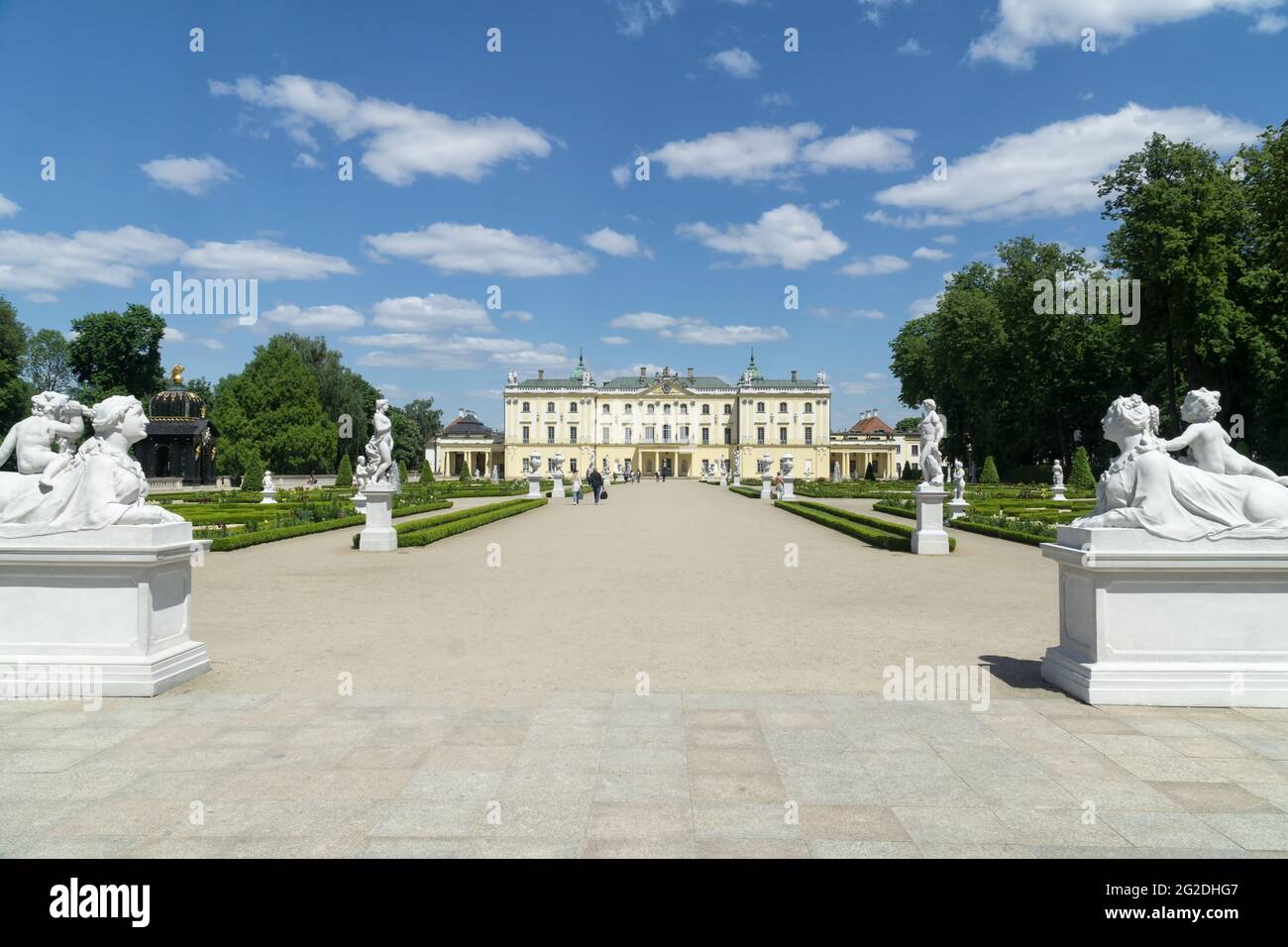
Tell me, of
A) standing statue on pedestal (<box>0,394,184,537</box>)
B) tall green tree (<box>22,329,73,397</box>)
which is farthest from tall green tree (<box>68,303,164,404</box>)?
standing statue on pedestal (<box>0,394,184,537</box>)

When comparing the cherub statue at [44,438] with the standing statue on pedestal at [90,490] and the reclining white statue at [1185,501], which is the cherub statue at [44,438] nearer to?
the standing statue on pedestal at [90,490]

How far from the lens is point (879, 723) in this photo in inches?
184

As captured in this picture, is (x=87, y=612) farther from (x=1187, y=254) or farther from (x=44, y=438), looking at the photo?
(x=1187, y=254)

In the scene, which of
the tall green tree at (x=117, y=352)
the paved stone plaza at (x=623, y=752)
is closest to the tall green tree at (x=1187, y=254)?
the paved stone plaza at (x=623, y=752)

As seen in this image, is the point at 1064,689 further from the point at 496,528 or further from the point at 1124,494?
the point at 496,528

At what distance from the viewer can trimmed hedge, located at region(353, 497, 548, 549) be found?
50.3 ft

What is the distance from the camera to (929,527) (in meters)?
14.5

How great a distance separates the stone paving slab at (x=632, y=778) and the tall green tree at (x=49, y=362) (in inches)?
2568

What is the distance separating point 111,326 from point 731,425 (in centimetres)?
6258

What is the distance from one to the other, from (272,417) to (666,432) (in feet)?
180

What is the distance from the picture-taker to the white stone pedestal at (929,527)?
1409 cm

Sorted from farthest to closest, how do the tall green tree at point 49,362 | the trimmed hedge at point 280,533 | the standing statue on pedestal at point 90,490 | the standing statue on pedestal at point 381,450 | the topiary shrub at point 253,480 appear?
the tall green tree at point 49,362
the topiary shrub at point 253,480
the standing statue on pedestal at point 381,450
the trimmed hedge at point 280,533
the standing statue on pedestal at point 90,490
